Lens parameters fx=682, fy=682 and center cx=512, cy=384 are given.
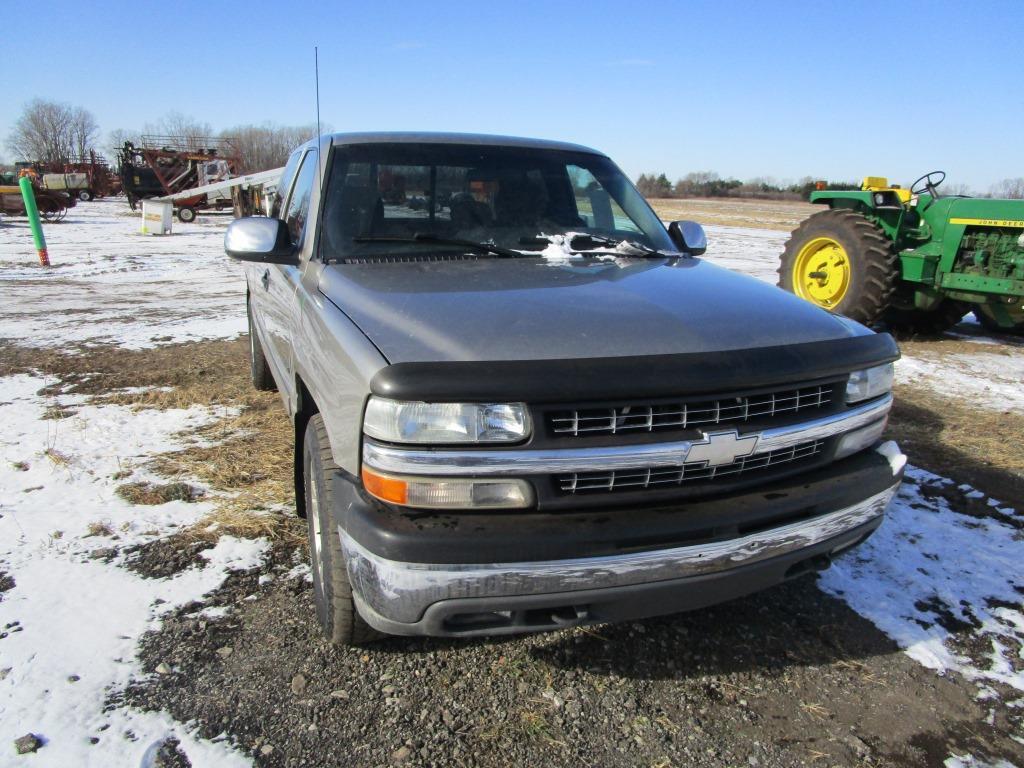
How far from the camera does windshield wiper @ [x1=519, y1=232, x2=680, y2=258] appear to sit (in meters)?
3.05

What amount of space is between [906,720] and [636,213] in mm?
2455

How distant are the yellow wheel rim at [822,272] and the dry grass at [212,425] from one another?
19.8 feet

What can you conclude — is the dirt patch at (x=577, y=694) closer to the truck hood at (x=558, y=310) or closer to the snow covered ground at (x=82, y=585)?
the snow covered ground at (x=82, y=585)

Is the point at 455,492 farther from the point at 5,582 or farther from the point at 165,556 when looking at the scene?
the point at 5,582

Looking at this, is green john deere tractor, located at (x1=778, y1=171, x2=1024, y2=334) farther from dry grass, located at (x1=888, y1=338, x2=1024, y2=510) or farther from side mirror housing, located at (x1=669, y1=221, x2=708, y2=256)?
side mirror housing, located at (x1=669, y1=221, x2=708, y2=256)

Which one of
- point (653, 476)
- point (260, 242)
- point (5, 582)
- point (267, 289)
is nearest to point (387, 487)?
point (653, 476)

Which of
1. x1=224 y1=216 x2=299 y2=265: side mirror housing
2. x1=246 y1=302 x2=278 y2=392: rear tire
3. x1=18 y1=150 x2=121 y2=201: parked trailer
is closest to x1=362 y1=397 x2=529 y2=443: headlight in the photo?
x1=224 y1=216 x2=299 y2=265: side mirror housing

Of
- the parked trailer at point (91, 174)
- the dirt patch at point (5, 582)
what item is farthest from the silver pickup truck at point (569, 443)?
the parked trailer at point (91, 174)

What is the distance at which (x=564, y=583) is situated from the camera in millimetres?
1780

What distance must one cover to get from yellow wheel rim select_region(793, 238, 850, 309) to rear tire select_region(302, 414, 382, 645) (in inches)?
261

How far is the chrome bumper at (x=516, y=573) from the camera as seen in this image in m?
1.74

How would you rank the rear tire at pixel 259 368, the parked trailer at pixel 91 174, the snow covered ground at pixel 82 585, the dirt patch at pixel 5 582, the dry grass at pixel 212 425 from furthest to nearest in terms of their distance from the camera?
1. the parked trailer at pixel 91 174
2. the rear tire at pixel 259 368
3. the dry grass at pixel 212 425
4. the dirt patch at pixel 5 582
5. the snow covered ground at pixel 82 585

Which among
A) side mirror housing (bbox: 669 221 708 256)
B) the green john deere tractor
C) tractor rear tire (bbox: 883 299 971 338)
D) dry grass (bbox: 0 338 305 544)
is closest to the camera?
dry grass (bbox: 0 338 305 544)

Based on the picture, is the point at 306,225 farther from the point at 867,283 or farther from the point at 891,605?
the point at 867,283
